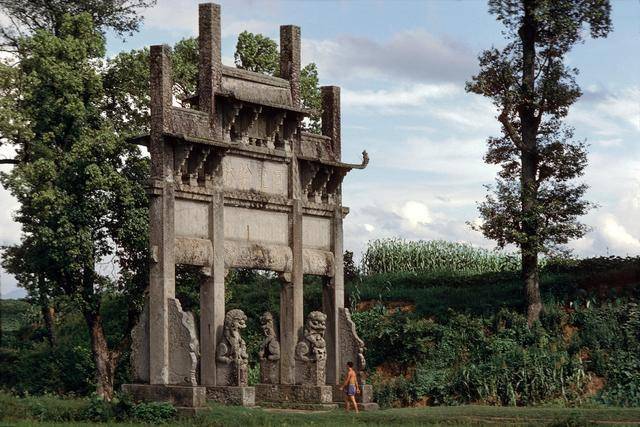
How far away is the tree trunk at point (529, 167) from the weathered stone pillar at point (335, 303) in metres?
7.25

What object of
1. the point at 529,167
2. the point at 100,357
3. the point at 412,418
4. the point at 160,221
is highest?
the point at 529,167

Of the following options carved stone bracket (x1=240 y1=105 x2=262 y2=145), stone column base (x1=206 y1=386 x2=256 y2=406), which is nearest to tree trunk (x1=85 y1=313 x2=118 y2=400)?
carved stone bracket (x1=240 y1=105 x2=262 y2=145)

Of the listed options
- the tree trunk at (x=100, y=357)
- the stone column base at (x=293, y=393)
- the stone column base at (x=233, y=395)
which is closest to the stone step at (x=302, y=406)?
the stone column base at (x=293, y=393)

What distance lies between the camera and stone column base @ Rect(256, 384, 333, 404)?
1087 inches

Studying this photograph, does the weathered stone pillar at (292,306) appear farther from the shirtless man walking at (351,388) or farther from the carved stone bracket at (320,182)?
the shirtless man walking at (351,388)

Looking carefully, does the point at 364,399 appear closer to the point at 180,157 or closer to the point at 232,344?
the point at 232,344

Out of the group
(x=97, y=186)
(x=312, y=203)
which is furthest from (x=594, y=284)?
(x=97, y=186)

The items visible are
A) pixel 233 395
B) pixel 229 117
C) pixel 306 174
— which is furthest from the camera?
pixel 306 174

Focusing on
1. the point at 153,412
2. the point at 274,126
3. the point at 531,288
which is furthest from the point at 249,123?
the point at 531,288

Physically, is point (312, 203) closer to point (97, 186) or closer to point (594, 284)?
point (97, 186)

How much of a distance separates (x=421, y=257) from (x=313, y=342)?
18.3 meters

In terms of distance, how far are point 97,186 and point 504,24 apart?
42.0 feet

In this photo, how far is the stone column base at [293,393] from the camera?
27.6 metres

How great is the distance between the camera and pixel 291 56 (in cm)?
2917
